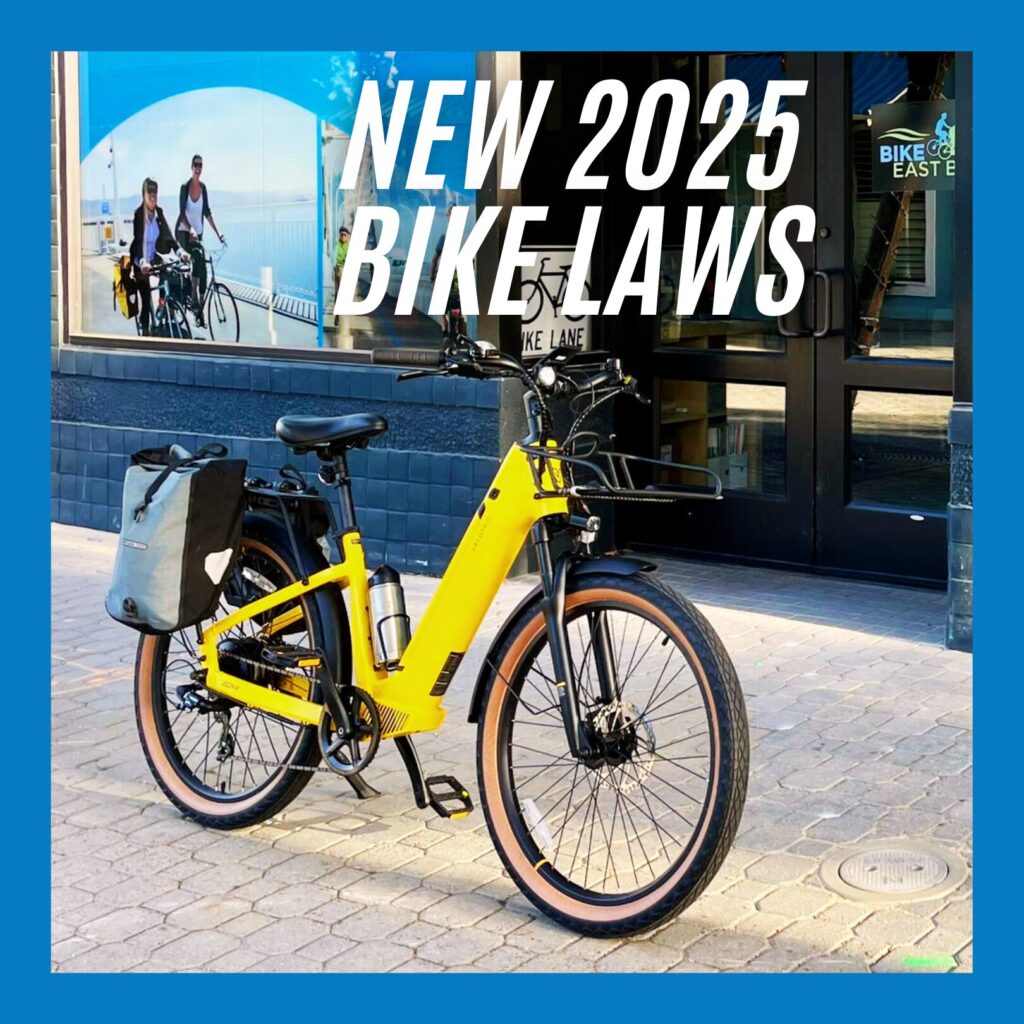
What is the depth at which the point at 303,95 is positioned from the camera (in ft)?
27.9

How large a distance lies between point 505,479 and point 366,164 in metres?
4.42

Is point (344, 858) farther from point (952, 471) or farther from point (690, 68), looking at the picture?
point (690, 68)

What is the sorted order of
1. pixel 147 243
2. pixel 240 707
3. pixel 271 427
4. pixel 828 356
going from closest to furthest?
pixel 240 707 → pixel 828 356 → pixel 271 427 → pixel 147 243

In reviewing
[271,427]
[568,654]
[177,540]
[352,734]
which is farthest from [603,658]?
[271,427]

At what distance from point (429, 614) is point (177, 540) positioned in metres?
0.70

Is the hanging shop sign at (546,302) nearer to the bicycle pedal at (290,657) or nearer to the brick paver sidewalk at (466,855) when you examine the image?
the brick paver sidewalk at (466,855)

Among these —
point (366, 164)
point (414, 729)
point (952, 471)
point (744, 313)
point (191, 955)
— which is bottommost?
point (191, 955)

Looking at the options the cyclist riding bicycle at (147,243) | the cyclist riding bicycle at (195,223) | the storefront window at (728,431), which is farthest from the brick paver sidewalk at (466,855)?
the cyclist riding bicycle at (147,243)

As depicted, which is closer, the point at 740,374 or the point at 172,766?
the point at 172,766

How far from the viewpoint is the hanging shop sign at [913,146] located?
723 cm

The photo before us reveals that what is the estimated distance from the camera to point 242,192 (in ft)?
28.9

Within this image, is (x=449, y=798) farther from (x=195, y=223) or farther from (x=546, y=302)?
(x=195, y=223)

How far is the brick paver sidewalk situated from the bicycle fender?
548 mm

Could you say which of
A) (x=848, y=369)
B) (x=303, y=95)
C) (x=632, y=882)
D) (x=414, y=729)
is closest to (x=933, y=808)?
(x=632, y=882)
